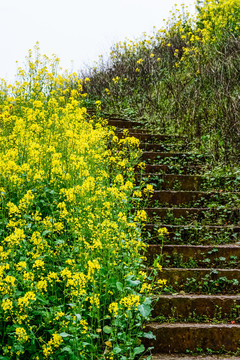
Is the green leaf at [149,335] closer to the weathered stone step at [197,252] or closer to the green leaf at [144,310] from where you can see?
the green leaf at [144,310]

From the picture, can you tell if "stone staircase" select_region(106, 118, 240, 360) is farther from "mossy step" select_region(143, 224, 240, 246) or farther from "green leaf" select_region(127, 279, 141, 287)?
"green leaf" select_region(127, 279, 141, 287)

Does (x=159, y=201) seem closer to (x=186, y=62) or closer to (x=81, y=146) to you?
(x=81, y=146)

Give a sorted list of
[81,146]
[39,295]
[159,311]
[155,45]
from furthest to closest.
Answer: [155,45] < [81,146] < [159,311] < [39,295]

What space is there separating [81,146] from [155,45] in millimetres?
8721

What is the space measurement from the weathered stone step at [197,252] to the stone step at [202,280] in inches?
11.2

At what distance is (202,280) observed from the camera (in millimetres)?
4105

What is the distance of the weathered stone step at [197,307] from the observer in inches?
146

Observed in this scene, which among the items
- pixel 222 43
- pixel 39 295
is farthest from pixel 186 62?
pixel 39 295

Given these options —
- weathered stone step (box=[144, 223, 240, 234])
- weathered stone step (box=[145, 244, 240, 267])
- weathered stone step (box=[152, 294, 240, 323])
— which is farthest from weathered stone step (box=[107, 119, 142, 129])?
weathered stone step (box=[152, 294, 240, 323])

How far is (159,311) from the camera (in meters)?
3.69

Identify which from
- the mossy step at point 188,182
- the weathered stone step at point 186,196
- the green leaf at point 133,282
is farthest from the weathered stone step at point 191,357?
the mossy step at point 188,182

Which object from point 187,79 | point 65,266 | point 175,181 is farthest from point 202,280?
point 187,79

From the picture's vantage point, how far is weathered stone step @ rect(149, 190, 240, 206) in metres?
5.59

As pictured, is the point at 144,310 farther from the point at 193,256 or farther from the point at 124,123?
the point at 124,123
